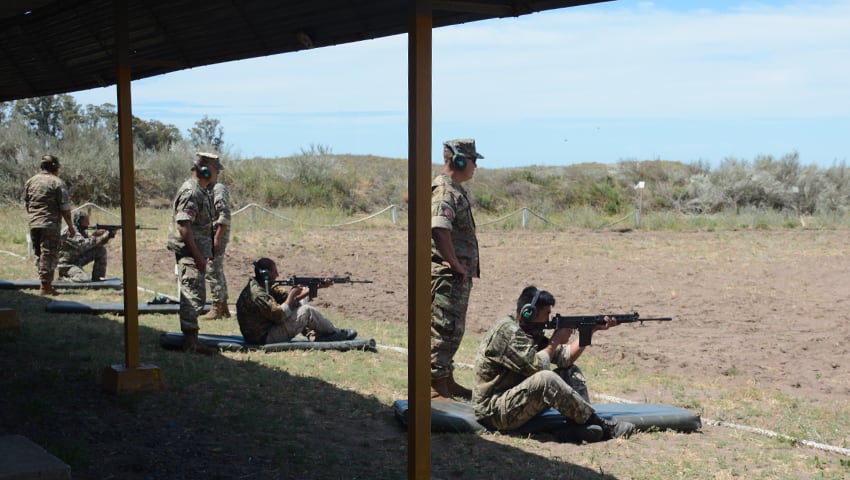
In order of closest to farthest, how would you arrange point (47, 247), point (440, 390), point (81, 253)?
point (440, 390)
point (47, 247)
point (81, 253)

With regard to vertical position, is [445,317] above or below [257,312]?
above

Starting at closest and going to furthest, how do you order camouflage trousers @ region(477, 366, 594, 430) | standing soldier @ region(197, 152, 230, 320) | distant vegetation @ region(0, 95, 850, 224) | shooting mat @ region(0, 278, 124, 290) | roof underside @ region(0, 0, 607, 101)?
roof underside @ region(0, 0, 607, 101) < camouflage trousers @ region(477, 366, 594, 430) < standing soldier @ region(197, 152, 230, 320) < shooting mat @ region(0, 278, 124, 290) < distant vegetation @ region(0, 95, 850, 224)

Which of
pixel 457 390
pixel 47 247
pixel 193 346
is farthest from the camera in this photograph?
pixel 47 247

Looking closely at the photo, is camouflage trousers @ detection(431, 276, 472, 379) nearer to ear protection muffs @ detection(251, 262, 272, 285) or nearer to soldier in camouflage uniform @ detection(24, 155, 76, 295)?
ear protection muffs @ detection(251, 262, 272, 285)

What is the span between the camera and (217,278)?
10.2m

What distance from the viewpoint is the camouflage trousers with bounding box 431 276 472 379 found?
21.2 ft

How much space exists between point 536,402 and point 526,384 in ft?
0.46

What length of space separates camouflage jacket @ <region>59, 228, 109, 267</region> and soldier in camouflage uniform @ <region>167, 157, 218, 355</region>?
17.4 ft

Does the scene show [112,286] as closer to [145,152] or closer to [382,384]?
[382,384]

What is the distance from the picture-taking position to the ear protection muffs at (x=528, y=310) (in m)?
5.92

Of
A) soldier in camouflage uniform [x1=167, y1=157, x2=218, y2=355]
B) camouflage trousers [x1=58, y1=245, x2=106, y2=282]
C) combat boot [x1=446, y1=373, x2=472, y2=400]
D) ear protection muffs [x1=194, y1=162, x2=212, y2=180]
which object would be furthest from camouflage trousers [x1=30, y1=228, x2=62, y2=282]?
combat boot [x1=446, y1=373, x2=472, y2=400]

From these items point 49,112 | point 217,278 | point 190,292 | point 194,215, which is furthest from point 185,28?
point 49,112

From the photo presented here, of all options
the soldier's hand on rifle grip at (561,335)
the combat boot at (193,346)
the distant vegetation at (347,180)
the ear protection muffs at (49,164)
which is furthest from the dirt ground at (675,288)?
the distant vegetation at (347,180)

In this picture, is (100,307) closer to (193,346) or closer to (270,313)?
(193,346)
